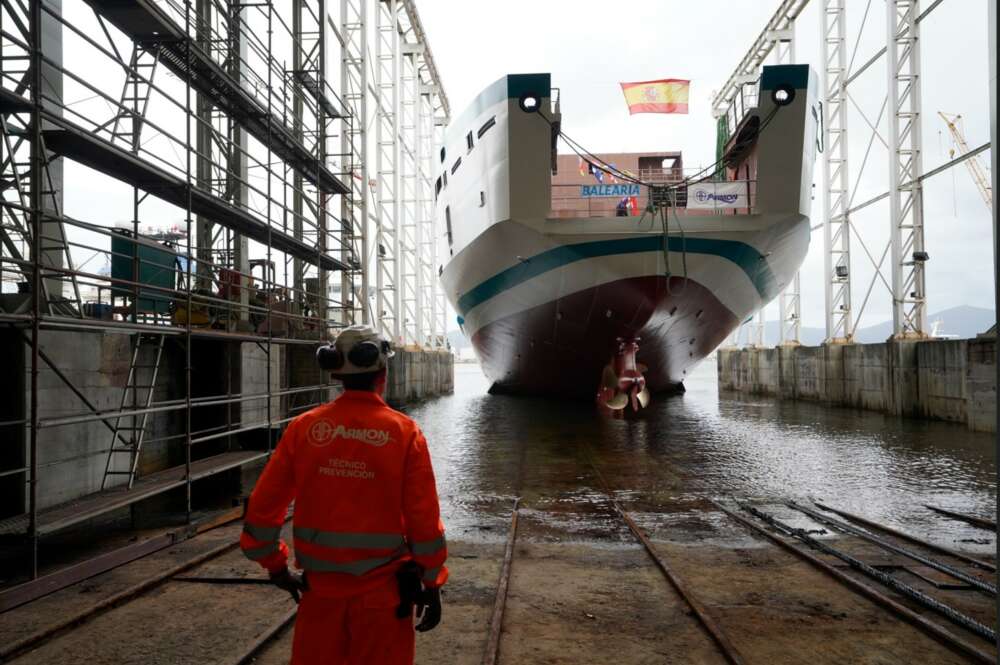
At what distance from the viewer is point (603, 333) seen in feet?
47.2

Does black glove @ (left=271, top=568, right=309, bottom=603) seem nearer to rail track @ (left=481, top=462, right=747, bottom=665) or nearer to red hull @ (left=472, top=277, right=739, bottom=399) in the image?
rail track @ (left=481, top=462, right=747, bottom=665)

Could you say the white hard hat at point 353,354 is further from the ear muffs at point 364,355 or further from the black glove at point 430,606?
the black glove at point 430,606

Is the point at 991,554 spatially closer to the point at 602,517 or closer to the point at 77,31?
the point at 602,517

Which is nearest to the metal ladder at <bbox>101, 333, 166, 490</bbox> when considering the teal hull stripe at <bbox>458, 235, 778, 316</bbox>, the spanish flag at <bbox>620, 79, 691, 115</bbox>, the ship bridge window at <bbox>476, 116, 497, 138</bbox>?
the teal hull stripe at <bbox>458, 235, 778, 316</bbox>

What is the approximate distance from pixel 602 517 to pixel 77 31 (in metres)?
6.27

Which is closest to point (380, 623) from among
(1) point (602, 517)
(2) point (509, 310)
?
(1) point (602, 517)

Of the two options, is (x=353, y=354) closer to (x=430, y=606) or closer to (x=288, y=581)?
(x=288, y=581)

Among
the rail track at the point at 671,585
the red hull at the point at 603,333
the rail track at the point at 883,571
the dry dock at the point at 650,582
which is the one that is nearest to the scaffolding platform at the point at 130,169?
the dry dock at the point at 650,582

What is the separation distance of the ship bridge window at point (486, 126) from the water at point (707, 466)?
641 cm

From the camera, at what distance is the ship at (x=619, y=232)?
11.6 meters

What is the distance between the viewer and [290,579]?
7.18ft

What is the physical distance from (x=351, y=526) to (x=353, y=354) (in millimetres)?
614

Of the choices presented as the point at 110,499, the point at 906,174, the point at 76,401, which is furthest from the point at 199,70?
the point at 906,174

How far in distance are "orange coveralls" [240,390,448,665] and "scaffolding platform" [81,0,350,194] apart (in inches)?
220
